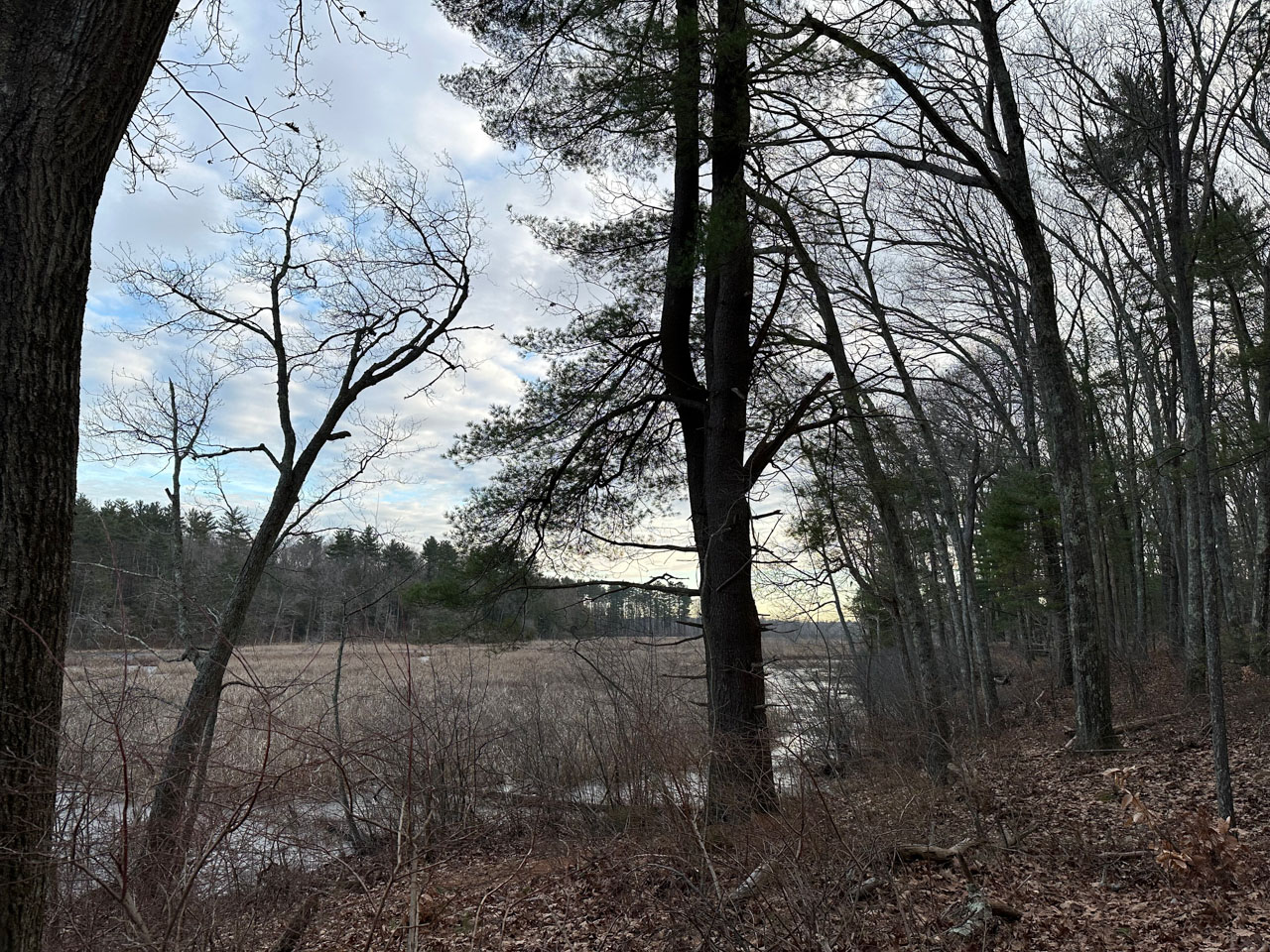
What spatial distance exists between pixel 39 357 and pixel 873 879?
15.9ft

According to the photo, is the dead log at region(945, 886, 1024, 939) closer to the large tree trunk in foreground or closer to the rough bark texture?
the large tree trunk in foreground

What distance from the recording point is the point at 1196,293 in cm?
1436

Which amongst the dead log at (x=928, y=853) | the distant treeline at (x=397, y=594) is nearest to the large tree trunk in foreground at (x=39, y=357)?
the distant treeline at (x=397, y=594)

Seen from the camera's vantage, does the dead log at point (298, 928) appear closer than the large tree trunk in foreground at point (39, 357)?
No

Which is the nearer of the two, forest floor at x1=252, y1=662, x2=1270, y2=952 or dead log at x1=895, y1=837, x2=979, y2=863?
forest floor at x1=252, y1=662, x2=1270, y2=952

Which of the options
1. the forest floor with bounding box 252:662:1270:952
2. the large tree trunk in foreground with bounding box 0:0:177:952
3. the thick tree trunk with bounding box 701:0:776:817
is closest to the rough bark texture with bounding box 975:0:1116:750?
the forest floor with bounding box 252:662:1270:952

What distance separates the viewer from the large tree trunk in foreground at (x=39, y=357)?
2.52m

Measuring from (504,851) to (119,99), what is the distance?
7.11m

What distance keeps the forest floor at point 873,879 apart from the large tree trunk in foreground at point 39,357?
120cm

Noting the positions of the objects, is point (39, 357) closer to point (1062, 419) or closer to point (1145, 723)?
point (1062, 419)

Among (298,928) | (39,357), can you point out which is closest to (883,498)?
(298,928)

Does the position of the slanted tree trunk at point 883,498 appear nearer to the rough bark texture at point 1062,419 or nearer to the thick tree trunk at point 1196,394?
the rough bark texture at point 1062,419

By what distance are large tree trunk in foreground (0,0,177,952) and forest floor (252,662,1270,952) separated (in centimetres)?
120

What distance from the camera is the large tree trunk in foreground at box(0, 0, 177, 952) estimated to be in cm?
252
